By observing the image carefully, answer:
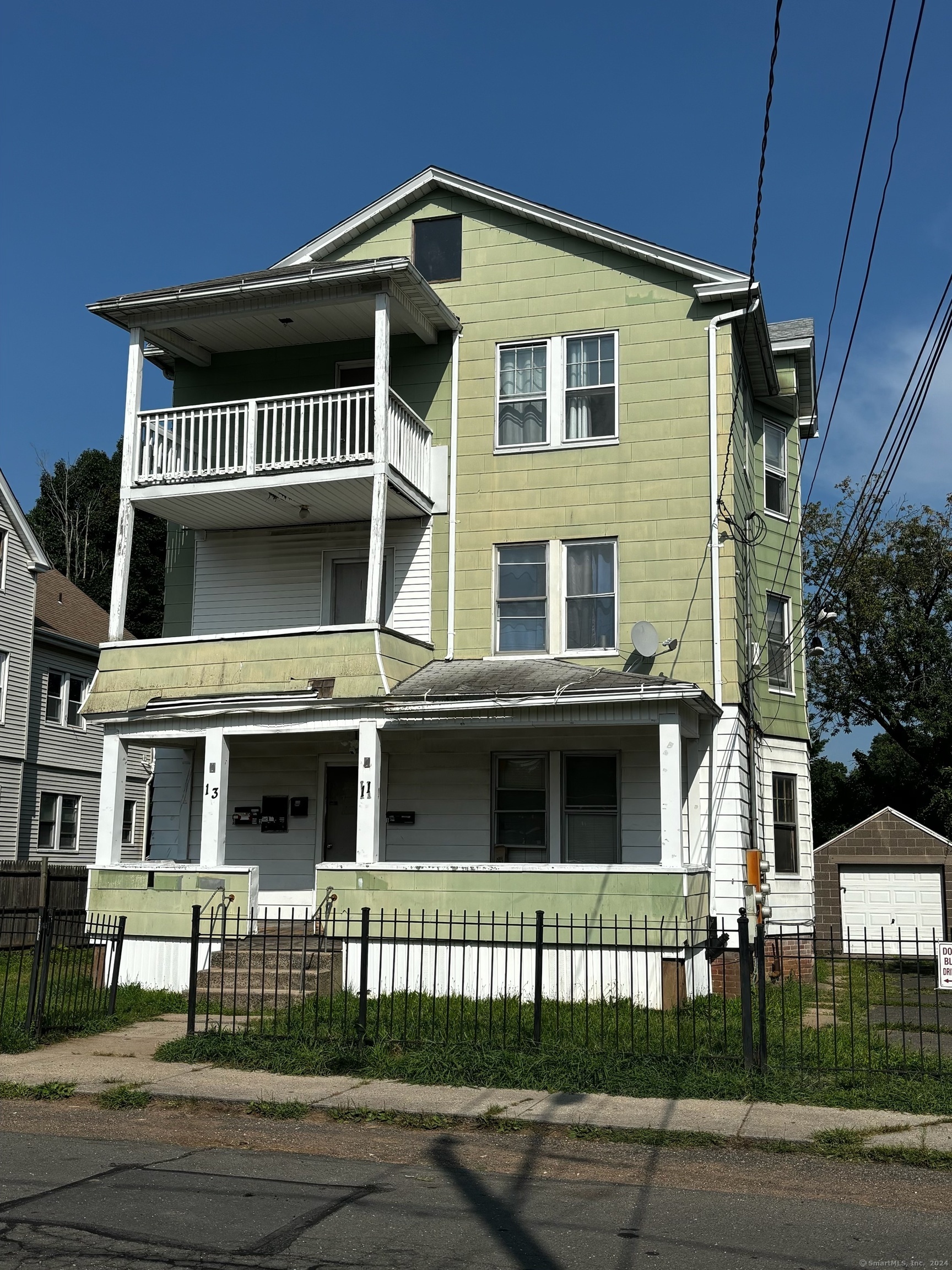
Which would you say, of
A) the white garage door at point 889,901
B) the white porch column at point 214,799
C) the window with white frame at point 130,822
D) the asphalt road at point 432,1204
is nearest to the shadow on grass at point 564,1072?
the asphalt road at point 432,1204

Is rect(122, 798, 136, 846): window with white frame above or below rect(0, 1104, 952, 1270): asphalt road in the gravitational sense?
above

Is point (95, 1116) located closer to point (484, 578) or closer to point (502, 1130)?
point (502, 1130)

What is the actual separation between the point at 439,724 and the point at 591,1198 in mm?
9165

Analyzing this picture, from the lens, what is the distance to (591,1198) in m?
7.48

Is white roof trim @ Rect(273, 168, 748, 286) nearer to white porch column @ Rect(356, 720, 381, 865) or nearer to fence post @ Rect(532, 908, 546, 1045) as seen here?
white porch column @ Rect(356, 720, 381, 865)

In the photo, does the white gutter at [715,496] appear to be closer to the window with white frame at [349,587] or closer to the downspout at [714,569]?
the downspout at [714,569]

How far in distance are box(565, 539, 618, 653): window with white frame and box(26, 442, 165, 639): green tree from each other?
3437 cm

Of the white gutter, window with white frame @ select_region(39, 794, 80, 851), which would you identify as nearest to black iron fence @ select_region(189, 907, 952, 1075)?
the white gutter

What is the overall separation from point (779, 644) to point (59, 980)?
11.8 meters

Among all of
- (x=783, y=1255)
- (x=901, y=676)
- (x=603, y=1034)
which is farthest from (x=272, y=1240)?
(x=901, y=676)

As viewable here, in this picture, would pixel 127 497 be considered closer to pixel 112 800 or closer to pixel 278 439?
pixel 278 439

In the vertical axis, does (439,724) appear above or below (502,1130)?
above

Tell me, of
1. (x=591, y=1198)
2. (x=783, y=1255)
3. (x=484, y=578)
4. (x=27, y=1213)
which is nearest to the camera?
(x=783, y=1255)

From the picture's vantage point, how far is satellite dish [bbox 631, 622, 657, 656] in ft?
55.5
